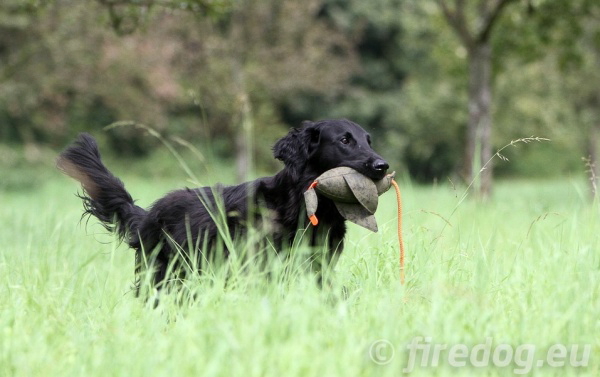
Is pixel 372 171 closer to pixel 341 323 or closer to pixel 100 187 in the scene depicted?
pixel 341 323

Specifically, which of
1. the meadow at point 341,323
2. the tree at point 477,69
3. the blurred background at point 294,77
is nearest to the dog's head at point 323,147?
the blurred background at point 294,77

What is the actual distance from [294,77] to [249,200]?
1708 centimetres

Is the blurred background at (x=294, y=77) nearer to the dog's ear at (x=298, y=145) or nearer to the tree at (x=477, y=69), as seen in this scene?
the tree at (x=477, y=69)

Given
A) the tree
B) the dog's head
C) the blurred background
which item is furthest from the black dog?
the tree

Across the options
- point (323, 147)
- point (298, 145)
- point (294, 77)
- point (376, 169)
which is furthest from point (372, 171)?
point (294, 77)

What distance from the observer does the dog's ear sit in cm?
474

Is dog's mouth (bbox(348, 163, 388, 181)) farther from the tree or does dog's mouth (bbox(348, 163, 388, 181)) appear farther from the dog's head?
the tree

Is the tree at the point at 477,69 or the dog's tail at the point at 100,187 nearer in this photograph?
the dog's tail at the point at 100,187

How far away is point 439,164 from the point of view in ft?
117

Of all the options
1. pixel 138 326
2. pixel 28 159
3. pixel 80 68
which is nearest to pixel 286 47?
pixel 80 68

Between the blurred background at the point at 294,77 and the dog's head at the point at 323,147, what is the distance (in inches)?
15.8

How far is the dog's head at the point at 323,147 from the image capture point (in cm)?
469

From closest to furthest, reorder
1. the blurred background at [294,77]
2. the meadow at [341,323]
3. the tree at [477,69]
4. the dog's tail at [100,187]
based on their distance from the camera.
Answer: the meadow at [341,323] < the dog's tail at [100,187] < the tree at [477,69] < the blurred background at [294,77]

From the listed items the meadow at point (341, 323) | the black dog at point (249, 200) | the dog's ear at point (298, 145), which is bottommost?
the meadow at point (341, 323)
